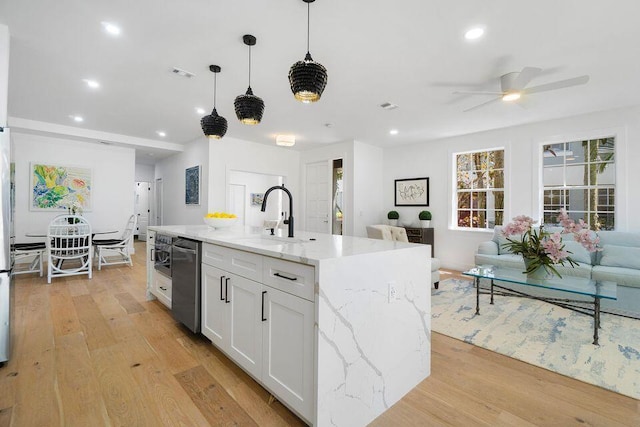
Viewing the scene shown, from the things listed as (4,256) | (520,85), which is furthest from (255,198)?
(520,85)

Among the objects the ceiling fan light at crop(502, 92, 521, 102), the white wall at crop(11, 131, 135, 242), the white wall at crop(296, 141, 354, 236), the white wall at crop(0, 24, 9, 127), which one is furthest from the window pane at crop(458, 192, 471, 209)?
the white wall at crop(11, 131, 135, 242)

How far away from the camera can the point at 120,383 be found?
1.84 metres

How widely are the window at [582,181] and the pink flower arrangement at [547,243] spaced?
2.23 metres

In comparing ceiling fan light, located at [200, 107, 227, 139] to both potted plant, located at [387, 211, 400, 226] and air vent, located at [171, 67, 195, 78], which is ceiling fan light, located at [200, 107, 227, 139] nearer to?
air vent, located at [171, 67, 195, 78]

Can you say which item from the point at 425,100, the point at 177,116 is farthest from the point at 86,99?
the point at 425,100

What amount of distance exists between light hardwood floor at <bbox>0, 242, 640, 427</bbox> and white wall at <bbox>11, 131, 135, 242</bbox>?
4.06 meters

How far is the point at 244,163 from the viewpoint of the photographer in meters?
6.20

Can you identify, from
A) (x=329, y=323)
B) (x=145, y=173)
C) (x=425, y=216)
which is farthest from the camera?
(x=145, y=173)

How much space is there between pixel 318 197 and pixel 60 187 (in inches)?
206

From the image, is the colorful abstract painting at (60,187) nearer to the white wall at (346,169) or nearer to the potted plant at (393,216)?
the white wall at (346,169)

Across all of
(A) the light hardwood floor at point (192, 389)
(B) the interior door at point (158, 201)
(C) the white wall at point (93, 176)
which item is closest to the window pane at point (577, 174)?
(A) the light hardwood floor at point (192, 389)

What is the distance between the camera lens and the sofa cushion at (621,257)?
11.0 feet

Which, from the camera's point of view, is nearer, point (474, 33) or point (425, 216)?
point (474, 33)

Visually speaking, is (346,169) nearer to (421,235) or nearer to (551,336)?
(421,235)
